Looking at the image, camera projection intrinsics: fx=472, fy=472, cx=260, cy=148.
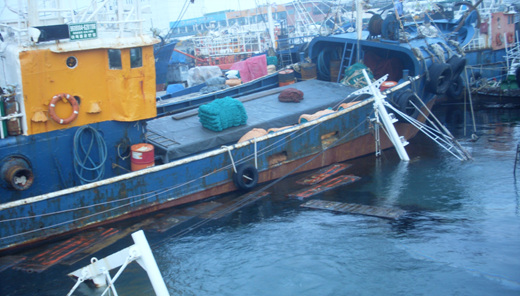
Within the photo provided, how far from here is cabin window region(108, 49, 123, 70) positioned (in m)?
10.4

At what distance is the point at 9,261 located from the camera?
9148 mm

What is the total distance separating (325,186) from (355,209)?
1882 millimetres

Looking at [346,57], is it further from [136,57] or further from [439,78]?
[136,57]

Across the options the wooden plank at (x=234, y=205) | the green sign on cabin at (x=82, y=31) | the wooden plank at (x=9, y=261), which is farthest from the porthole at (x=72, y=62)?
the wooden plank at (x=234, y=205)

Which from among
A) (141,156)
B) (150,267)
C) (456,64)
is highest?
(456,64)

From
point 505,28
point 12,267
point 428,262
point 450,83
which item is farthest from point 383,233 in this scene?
point 505,28

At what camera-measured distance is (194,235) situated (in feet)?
32.9

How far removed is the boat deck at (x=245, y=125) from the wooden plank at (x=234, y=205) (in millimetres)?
1510

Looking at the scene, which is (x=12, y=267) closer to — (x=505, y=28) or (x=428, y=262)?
(x=428, y=262)

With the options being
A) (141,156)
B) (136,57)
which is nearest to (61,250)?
(141,156)

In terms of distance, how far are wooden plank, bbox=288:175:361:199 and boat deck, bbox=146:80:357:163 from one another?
2089mm

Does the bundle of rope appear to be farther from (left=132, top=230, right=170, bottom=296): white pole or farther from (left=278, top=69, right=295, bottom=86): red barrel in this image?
(left=132, top=230, right=170, bottom=296): white pole

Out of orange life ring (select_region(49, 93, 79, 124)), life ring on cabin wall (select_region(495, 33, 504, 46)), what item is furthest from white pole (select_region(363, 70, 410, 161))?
life ring on cabin wall (select_region(495, 33, 504, 46))

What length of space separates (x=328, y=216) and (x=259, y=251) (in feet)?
7.09
